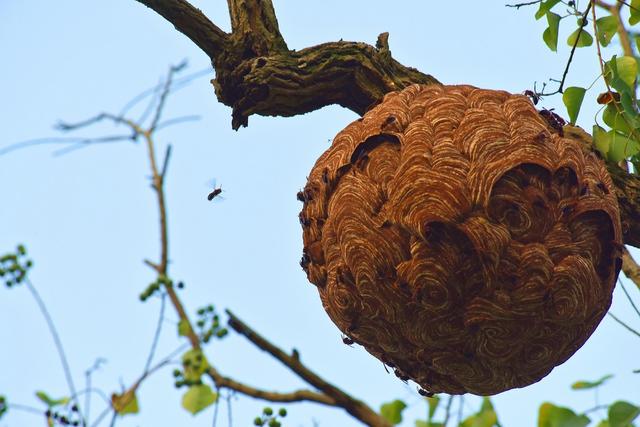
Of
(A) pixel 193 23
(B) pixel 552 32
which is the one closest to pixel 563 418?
(B) pixel 552 32

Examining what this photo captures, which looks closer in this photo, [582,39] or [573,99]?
[573,99]

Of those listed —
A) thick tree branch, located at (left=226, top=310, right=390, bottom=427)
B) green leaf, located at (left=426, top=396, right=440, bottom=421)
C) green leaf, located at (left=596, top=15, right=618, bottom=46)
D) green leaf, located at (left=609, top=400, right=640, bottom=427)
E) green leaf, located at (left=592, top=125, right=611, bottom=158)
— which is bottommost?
thick tree branch, located at (left=226, top=310, right=390, bottom=427)

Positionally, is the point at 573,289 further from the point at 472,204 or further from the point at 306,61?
the point at 306,61

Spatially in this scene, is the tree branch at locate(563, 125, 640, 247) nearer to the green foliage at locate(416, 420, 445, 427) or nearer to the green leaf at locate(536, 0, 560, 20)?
the green leaf at locate(536, 0, 560, 20)

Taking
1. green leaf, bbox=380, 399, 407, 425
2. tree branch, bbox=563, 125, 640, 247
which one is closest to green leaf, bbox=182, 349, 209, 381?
green leaf, bbox=380, 399, 407, 425

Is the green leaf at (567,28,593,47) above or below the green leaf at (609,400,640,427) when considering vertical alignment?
above

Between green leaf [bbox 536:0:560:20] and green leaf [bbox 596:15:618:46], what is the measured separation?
0.18m

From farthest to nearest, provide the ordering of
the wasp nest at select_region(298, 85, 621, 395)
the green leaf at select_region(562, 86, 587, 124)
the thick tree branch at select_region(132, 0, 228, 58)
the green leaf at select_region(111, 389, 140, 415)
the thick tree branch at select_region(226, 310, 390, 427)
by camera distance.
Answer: the thick tree branch at select_region(132, 0, 228, 58) < the green leaf at select_region(562, 86, 587, 124) < the green leaf at select_region(111, 389, 140, 415) < the wasp nest at select_region(298, 85, 621, 395) < the thick tree branch at select_region(226, 310, 390, 427)

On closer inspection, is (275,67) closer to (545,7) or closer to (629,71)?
(545,7)

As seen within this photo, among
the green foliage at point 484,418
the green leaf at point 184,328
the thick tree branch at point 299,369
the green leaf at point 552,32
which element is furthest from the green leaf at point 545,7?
the thick tree branch at point 299,369

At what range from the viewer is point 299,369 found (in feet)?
8.92

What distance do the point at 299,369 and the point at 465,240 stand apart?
802mm

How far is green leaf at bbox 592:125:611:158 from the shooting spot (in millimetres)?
3803

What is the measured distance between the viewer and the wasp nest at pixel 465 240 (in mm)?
3316
